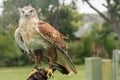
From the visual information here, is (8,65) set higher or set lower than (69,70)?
lower

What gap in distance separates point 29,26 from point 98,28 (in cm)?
1637

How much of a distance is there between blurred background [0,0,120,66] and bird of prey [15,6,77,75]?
370 millimetres

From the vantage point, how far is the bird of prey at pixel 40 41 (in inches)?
72.4

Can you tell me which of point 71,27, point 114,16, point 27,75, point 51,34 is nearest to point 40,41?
point 51,34

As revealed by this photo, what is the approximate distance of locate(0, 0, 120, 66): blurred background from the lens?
2.57 metres

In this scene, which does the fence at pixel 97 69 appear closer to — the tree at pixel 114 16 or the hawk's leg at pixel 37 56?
the hawk's leg at pixel 37 56

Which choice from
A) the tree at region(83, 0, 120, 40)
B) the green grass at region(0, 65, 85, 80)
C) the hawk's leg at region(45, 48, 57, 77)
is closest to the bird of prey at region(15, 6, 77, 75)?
the hawk's leg at region(45, 48, 57, 77)

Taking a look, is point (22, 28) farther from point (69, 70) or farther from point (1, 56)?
point (1, 56)

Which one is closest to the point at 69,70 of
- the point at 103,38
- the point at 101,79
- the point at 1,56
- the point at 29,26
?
the point at 29,26

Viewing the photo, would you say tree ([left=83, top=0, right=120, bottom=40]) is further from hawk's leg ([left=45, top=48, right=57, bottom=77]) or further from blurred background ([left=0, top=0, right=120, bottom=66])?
hawk's leg ([left=45, top=48, right=57, bottom=77])

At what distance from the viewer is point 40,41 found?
72.6 inches

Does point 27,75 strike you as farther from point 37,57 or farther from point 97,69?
point 37,57

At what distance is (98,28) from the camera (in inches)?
714

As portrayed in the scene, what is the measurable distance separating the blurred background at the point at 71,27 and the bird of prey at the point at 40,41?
370mm
